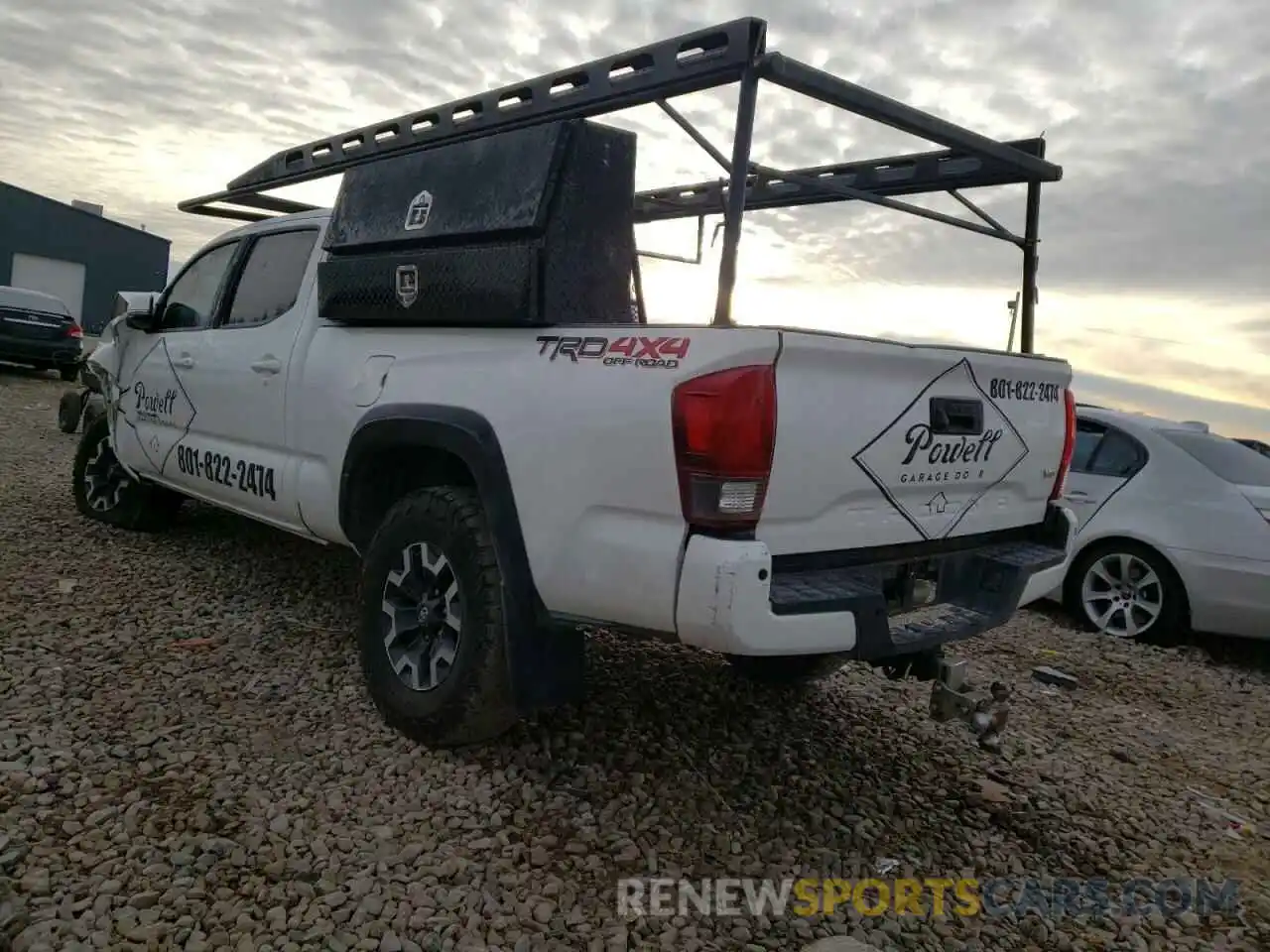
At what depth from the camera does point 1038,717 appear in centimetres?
441

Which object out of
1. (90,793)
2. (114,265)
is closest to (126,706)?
(90,793)

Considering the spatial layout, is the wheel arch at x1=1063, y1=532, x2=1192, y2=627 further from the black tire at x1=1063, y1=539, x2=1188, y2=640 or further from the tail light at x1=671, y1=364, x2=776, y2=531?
the tail light at x1=671, y1=364, x2=776, y2=531

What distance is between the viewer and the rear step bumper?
241cm

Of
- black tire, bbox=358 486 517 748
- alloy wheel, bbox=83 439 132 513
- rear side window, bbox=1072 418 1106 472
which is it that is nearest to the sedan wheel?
rear side window, bbox=1072 418 1106 472

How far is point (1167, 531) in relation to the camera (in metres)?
5.77

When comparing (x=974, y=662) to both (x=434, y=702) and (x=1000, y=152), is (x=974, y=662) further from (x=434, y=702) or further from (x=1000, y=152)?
(x=434, y=702)

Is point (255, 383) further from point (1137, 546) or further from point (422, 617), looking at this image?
point (1137, 546)

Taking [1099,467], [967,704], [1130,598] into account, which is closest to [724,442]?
[967,704]

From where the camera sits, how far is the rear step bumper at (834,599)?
2.41 meters

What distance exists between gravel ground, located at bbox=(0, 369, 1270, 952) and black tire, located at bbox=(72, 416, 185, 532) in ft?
2.78

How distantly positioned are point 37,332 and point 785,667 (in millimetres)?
15813

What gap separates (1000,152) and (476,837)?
3077 millimetres

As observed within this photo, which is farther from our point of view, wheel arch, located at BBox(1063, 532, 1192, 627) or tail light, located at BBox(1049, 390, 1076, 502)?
wheel arch, located at BBox(1063, 532, 1192, 627)

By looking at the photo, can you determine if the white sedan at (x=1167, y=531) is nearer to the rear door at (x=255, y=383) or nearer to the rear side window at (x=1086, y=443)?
the rear side window at (x=1086, y=443)
